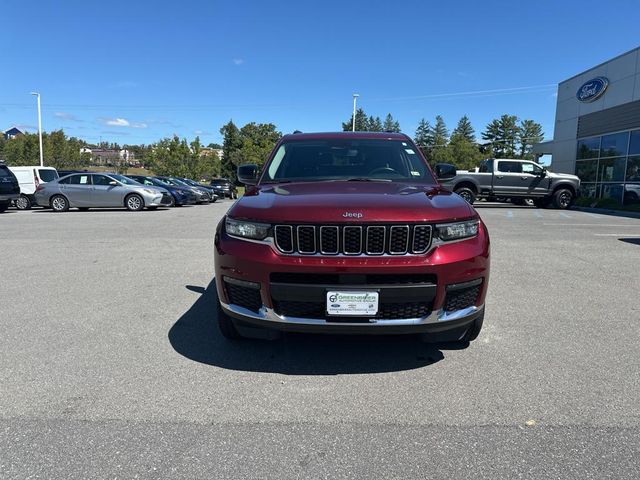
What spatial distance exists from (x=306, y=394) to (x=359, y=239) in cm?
106

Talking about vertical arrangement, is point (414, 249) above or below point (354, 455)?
above

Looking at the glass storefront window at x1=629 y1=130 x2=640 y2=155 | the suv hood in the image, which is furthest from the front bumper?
the glass storefront window at x1=629 y1=130 x2=640 y2=155

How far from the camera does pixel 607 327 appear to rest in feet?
14.1

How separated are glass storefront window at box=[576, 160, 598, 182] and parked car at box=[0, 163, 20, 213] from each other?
26.5 meters

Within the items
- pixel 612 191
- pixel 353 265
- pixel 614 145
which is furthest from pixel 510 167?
pixel 353 265

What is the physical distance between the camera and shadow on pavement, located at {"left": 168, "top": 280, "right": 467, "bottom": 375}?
340 cm

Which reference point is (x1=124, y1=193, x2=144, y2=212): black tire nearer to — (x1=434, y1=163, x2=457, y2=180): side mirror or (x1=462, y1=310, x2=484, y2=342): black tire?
(x1=434, y1=163, x2=457, y2=180): side mirror

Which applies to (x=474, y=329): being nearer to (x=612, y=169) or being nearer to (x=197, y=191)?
(x=197, y=191)

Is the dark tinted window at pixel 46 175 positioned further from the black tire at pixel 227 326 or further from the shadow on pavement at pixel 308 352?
the black tire at pixel 227 326

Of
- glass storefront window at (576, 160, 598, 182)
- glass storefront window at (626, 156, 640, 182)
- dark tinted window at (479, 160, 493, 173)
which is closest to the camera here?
glass storefront window at (626, 156, 640, 182)

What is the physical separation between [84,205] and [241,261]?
1732 cm

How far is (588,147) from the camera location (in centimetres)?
2522

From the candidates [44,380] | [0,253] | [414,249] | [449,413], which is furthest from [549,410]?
[0,253]

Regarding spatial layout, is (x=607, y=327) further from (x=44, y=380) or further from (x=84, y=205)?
(x=84, y=205)
